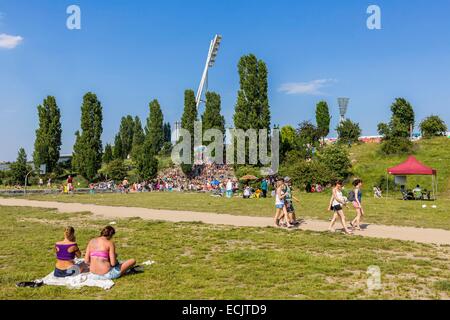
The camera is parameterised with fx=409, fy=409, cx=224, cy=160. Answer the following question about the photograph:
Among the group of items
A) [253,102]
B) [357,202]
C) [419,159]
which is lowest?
[357,202]

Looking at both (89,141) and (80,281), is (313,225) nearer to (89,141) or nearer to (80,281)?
(80,281)

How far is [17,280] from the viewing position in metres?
7.07

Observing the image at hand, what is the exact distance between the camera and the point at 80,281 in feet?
22.0

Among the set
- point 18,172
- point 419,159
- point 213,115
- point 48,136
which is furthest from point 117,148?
point 419,159

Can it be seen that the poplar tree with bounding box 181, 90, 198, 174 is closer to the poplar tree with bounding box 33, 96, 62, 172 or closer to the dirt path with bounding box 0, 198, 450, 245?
the poplar tree with bounding box 33, 96, 62, 172

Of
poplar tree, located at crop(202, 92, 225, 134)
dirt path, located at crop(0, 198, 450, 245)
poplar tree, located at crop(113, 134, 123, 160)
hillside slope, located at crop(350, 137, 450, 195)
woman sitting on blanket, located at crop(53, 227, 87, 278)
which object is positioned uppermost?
poplar tree, located at crop(202, 92, 225, 134)

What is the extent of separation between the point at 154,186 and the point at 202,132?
18.5 meters

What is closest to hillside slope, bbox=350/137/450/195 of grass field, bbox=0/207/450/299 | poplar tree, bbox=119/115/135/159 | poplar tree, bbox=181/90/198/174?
poplar tree, bbox=181/90/198/174

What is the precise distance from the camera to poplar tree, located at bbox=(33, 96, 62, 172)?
62312mm

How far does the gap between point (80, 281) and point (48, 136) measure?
61535 millimetres

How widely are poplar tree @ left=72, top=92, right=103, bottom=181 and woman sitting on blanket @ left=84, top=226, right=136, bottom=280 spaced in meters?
55.4

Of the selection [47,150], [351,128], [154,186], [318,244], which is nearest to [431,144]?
[351,128]

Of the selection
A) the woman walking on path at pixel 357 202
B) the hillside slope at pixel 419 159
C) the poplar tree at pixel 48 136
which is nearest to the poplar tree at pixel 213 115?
the poplar tree at pixel 48 136
